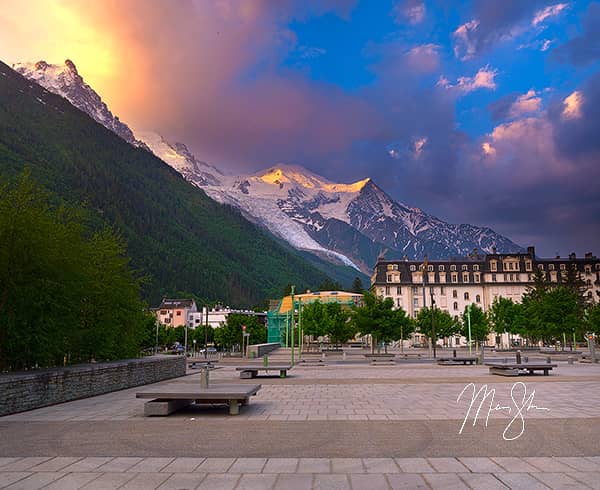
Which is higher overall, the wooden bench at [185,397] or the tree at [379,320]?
the tree at [379,320]

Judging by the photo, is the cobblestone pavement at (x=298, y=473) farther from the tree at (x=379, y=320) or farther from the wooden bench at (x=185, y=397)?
the tree at (x=379, y=320)

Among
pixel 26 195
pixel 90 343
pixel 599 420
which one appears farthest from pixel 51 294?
pixel 599 420

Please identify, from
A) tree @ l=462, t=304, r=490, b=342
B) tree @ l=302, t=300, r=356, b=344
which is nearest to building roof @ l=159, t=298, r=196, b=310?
tree @ l=302, t=300, r=356, b=344

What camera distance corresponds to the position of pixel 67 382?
1611cm

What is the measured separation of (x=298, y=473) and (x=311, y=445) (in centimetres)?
207

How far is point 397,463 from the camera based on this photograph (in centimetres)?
809

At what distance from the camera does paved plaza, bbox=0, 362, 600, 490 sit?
284 inches

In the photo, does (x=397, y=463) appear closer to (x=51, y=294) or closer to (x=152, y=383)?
(x=51, y=294)

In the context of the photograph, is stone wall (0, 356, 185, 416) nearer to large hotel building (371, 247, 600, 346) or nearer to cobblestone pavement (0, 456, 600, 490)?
cobblestone pavement (0, 456, 600, 490)

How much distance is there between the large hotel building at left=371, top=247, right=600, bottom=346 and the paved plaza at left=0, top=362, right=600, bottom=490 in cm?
8456

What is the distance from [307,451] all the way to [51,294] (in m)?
10.5

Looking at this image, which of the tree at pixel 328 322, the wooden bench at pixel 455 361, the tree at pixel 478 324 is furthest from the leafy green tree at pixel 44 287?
the tree at pixel 478 324

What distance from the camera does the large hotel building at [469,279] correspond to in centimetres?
9862

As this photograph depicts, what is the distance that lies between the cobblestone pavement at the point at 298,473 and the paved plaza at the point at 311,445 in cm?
2
